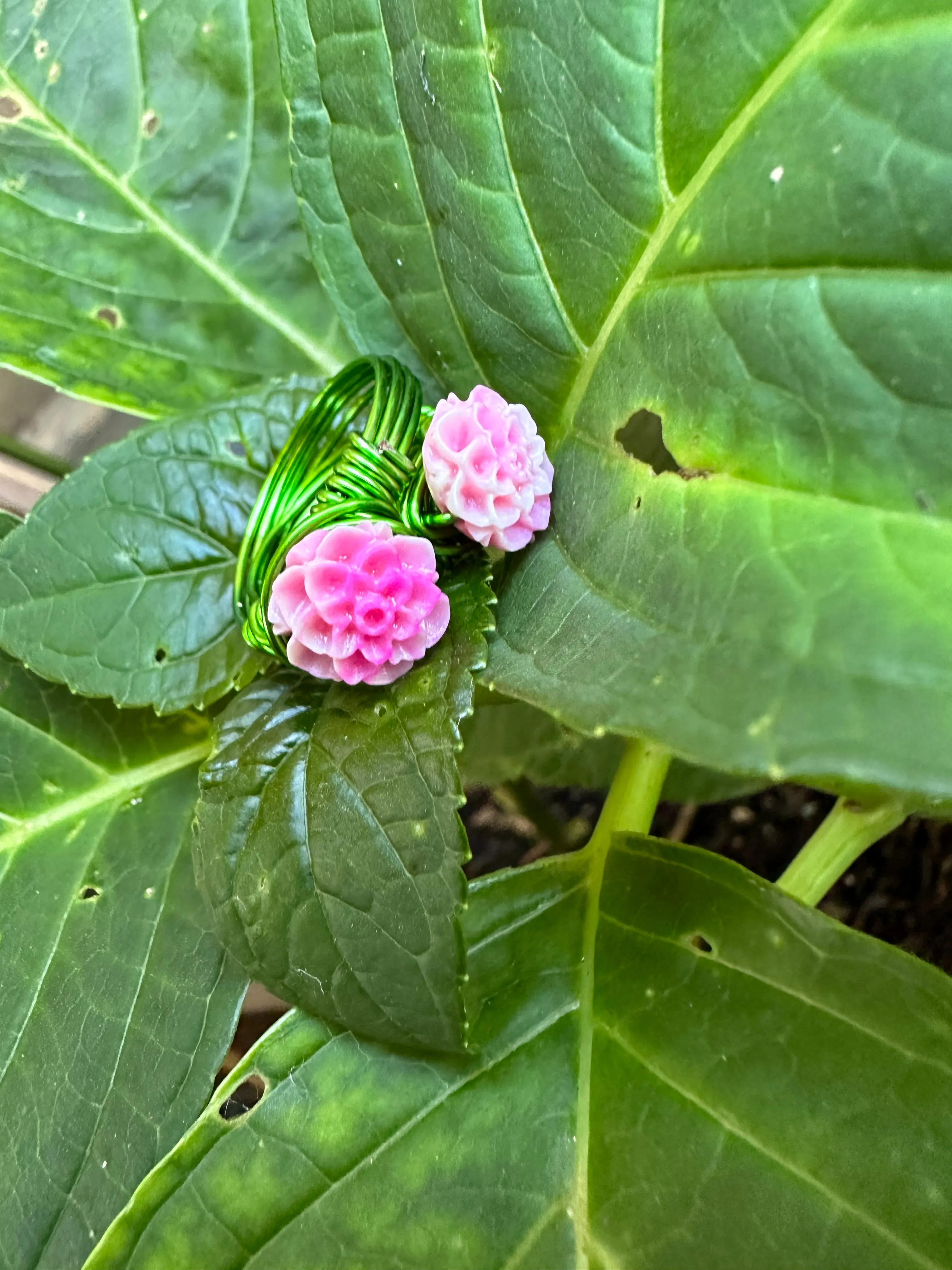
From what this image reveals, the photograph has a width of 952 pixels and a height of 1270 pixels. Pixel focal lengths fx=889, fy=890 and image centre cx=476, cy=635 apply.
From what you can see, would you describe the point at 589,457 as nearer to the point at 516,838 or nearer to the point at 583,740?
the point at 583,740

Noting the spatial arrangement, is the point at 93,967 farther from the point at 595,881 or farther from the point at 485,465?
the point at 485,465

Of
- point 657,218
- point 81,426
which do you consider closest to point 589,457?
point 657,218

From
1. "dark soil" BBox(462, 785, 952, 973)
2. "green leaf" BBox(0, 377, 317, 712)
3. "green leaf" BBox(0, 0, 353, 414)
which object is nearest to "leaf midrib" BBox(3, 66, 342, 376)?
"green leaf" BBox(0, 0, 353, 414)

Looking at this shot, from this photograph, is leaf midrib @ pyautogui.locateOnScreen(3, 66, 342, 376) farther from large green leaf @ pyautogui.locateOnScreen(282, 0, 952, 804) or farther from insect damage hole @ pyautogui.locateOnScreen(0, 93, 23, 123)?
large green leaf @ pyautogui.locateOnScreen(282, 0, 952, 804)

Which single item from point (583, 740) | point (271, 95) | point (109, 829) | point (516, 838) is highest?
point (271, 95)

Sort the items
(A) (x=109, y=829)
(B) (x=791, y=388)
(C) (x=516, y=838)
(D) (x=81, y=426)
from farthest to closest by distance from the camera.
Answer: (D) (x=81, y=426)
(C) (x=516, y=838)
(A) (x=109, y=829)
(B) (x=791, y=388)

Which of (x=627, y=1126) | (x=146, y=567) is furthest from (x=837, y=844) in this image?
(x=146, y=567)

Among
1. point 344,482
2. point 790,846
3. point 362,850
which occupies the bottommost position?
point 790,846
